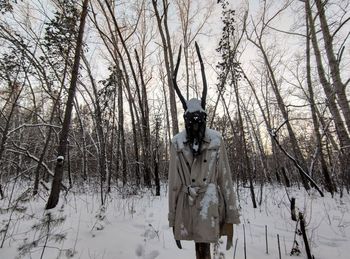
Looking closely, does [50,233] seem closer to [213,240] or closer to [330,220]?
[213,240]

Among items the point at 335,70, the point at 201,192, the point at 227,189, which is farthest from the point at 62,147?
the point at 335,70

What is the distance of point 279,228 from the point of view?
15.8 feet

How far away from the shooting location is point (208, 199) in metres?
2.15

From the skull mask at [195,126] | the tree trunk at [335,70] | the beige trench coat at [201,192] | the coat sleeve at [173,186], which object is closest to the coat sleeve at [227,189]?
the beige trench coat at [201,192]

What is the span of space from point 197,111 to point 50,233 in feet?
11.5

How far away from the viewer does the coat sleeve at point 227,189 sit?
7.11ft

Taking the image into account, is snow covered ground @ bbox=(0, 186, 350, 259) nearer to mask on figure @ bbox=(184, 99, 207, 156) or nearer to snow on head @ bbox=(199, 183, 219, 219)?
snow on head @ bbox=(199, 183, 219, 219)

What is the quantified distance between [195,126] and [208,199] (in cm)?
67

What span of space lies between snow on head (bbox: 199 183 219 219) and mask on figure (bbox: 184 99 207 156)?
1.11ft

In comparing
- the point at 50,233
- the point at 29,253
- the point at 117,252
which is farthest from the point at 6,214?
the point at 117,252

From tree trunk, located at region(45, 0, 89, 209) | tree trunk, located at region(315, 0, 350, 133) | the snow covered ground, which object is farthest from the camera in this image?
tree trunk, located at region(45, 0, 89, 209)

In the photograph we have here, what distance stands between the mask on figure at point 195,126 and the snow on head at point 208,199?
0.34 m

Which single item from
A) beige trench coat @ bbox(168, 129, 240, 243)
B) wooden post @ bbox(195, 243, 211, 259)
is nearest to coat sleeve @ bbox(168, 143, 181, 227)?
beige trench coat @ bbox(168, 129, 240, 243)

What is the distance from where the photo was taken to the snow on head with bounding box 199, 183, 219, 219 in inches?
83.7
